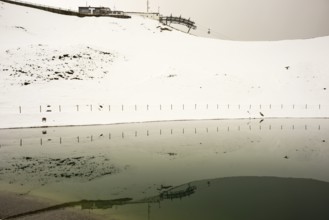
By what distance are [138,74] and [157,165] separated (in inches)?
1888

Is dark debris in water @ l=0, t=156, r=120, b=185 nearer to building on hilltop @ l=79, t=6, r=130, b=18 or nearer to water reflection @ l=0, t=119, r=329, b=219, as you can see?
water reflection @ l=0, t=119, r=329, b=219

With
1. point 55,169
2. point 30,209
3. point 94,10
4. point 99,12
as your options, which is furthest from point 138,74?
point 30,209

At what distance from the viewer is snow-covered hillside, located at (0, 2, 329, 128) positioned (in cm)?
4616

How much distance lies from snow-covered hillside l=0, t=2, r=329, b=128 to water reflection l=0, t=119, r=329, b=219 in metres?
13.0

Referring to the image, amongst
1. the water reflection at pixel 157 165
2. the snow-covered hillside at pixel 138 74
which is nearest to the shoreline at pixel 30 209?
the water reflection at pixel 157 165

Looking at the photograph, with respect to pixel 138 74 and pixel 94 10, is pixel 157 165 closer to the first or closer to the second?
pixel 138 74

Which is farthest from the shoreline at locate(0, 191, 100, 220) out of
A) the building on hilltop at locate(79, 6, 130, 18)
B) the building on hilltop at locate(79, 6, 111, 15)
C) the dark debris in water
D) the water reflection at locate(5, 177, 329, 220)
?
the building on hilltop at locate(79, 6, 111, 15)

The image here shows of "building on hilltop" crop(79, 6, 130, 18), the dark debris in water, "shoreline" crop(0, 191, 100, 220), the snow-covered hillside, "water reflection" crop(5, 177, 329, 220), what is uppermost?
"building on hilltop" crop(79, 6, 130, 18)

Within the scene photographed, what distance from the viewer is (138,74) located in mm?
65812

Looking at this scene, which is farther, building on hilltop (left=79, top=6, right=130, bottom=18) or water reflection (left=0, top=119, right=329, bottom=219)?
building on hilltop (left=79, top=6, right=130, bottom=18)

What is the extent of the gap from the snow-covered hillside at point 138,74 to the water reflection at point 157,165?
13011 millimetres

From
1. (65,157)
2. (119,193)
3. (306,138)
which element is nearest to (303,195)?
(119,193)

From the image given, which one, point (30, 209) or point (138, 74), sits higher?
point (138, 74)

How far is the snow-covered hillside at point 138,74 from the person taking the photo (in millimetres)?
46156
